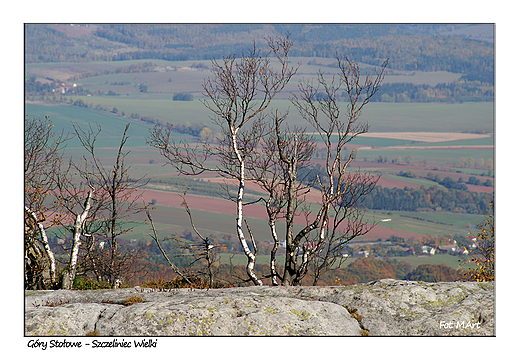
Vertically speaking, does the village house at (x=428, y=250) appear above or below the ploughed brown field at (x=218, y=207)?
below

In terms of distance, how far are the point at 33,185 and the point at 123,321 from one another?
12615 millimetres

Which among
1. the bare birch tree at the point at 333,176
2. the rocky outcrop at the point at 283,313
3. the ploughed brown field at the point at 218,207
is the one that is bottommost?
the ploughed brown field at the point at 218,207

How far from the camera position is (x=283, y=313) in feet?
33.1

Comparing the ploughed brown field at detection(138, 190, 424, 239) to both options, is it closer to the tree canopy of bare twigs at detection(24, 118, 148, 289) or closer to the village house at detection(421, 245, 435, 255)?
the village house at detection(421, 245, 435, 255)

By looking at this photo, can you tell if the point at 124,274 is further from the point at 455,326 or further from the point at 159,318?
the point at 455,326

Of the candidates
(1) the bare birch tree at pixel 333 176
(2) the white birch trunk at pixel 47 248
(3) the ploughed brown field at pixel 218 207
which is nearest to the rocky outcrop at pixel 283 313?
(1) the bare birch tree at pixel 333 176

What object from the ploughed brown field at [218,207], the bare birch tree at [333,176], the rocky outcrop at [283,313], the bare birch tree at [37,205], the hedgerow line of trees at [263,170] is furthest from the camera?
the ploughed brown field at [218,207]

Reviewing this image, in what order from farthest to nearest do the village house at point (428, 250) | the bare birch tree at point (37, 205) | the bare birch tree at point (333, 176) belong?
1. the village house at point (428, 250)
2. the bare birch tree at point (37, 205)
3. the bare birch tree at point (333, 176)

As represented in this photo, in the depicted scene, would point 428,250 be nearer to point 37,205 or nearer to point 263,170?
point 263,170

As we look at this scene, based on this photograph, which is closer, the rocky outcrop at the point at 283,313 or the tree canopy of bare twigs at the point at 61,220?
the rocky outcrop at the point at 283,313

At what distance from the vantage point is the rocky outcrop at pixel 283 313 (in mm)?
9742

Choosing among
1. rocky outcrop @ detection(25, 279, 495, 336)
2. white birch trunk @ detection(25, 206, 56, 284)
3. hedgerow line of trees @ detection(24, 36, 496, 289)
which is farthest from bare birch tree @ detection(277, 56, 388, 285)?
white birch trunk @ detection(25, 206, 56, 284)

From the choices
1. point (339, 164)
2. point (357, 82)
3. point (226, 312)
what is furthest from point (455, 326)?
point (357, 82)

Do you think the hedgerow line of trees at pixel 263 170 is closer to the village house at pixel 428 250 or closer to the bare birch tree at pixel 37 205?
the bare birch tree at pixel 37 205
